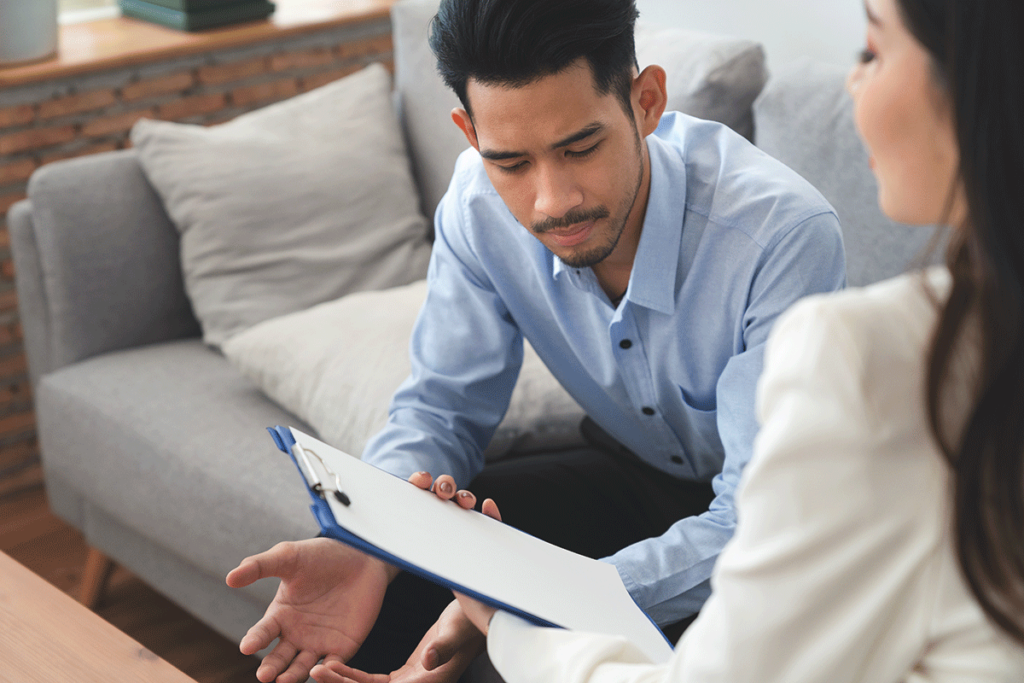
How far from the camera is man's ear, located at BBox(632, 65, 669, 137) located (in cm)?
117

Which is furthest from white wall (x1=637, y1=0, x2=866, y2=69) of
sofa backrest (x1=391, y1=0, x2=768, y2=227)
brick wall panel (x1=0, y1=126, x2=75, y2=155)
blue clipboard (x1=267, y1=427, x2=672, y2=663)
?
blue clipboard (x1=267, y1=427, x2=672, y2=663)

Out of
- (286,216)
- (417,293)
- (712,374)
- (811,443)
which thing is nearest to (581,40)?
(712,374)

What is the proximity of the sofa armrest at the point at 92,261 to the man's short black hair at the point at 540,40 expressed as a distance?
981 millimetres

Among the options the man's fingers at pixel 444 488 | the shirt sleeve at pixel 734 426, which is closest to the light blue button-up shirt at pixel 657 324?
the shirt sleeve at pixel 734 426

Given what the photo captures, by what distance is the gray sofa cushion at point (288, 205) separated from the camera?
74.1 inches

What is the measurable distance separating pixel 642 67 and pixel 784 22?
1.80ft

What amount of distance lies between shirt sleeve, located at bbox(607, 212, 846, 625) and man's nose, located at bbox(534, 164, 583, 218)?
8.8 inches

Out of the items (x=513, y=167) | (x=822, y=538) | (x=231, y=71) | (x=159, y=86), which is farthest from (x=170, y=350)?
(x=822, y=538)

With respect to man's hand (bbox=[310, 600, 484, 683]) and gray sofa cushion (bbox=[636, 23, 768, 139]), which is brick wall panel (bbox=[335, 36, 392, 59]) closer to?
gray sofa cushion (bbox=[636, 23, 768, 139])

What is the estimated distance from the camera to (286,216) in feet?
6.37

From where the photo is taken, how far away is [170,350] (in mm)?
1905

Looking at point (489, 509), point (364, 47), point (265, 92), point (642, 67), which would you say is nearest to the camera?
point (489, 509)

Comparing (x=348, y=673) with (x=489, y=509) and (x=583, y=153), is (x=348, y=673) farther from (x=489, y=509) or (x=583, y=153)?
(x=583, y=153)

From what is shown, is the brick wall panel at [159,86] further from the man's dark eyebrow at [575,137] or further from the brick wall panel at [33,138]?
the man's dark eyebrow at [575,137]
